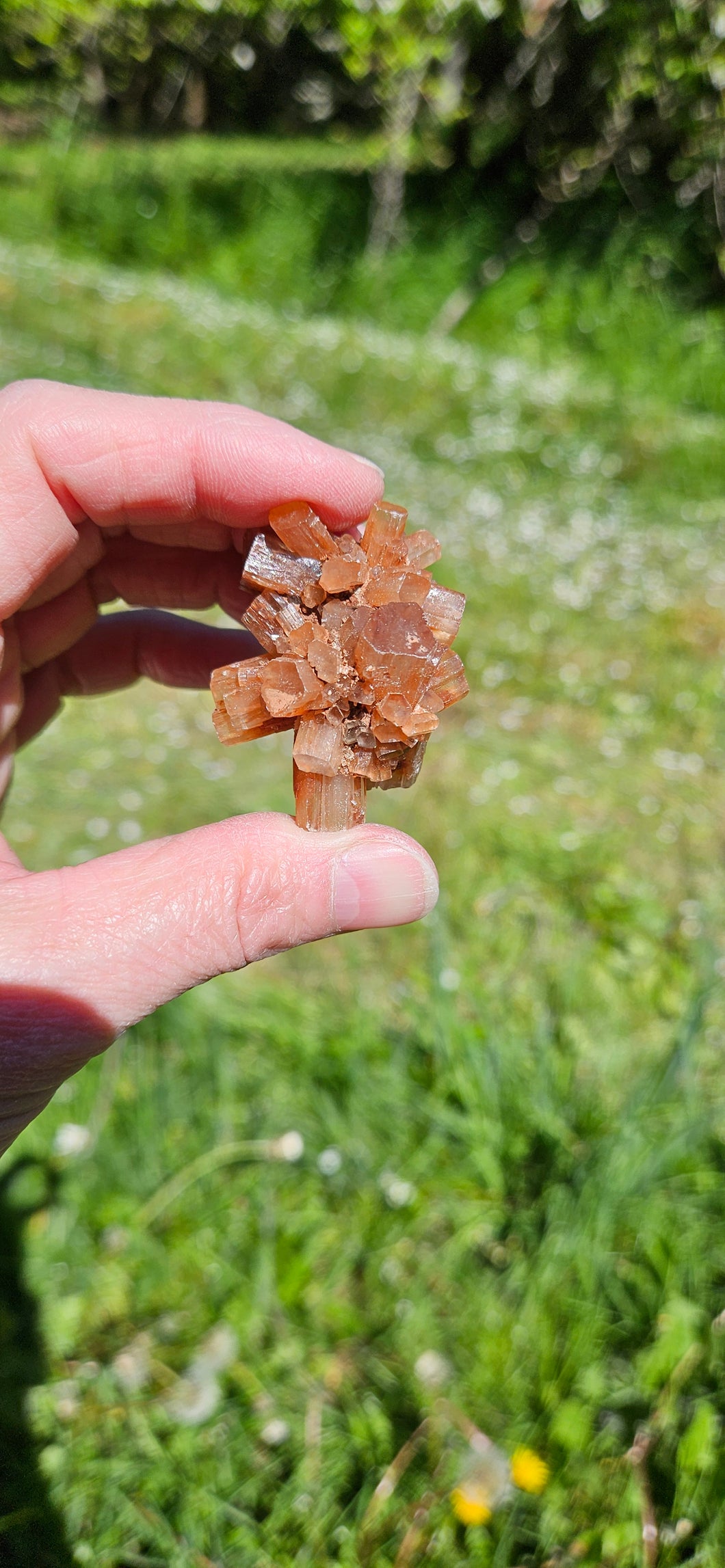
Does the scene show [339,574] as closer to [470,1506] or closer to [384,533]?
[384,533]

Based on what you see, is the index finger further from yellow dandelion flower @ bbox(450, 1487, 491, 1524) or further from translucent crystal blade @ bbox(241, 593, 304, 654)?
yellow dandelion flower @ bbox(450, 1487, 491, 1524)

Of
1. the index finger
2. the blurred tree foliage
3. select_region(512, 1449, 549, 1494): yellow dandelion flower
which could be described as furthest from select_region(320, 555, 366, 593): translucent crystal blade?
the blurred tree foliage

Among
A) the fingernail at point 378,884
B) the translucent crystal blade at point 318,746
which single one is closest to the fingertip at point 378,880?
the fingernail at point 378,884

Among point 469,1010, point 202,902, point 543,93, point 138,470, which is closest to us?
point 202,902

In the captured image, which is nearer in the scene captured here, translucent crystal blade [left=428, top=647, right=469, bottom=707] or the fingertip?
the fingertip

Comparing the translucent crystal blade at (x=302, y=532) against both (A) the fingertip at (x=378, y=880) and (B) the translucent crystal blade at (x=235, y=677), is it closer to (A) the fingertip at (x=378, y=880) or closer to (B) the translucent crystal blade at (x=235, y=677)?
(B) the translucent crystal blade at (x=235, y=677)

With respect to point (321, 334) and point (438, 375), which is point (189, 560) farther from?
point (321, 334)

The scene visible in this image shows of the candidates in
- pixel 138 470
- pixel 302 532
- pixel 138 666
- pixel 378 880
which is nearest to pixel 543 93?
pixel 138 666

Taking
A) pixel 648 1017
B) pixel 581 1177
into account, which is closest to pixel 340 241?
pixel 648 1017
